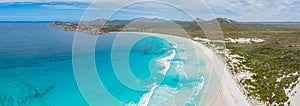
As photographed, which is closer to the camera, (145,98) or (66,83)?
(145,98)

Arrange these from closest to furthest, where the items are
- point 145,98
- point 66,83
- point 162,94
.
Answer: point 145,98 → point 162,94 → point 66,83

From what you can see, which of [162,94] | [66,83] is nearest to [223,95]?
[162,94]

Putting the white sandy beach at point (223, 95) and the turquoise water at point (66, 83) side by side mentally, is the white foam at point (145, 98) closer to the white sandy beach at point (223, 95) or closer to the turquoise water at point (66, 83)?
the turquoise water at point (66, 83)

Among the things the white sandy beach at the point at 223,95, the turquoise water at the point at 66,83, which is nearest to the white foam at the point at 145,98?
the turquoise water at the point at 66,83

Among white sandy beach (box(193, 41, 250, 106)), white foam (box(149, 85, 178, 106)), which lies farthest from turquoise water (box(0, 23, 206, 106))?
white sandy beach (box(193, 41, 250, 106))

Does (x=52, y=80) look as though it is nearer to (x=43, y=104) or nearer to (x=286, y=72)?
(x=43, y=104)

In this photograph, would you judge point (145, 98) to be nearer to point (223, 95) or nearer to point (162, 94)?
point (162, 94)

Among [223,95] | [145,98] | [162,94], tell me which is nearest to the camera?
[223,95]

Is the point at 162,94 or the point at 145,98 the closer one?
the point at 145,98

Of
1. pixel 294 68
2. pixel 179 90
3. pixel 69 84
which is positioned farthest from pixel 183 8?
Answer: pixel 294 68

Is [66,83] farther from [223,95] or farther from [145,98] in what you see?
[223,95]

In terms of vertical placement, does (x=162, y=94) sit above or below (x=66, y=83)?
below

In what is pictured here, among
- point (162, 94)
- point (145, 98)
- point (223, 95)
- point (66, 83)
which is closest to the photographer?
point (223, 95)
